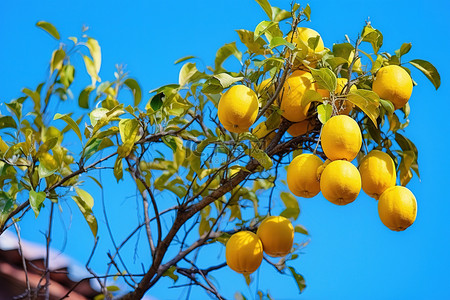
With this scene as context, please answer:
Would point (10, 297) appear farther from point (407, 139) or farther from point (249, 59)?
point (407, 139)

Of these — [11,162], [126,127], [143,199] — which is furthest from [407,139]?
[11,162]

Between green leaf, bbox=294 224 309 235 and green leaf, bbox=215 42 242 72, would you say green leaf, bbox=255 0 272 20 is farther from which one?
green leaf, bbox=294 224 309 235

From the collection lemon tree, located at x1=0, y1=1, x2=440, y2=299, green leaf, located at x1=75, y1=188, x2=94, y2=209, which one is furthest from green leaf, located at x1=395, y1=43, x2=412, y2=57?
green leaf, located at x1=75, y1=188, x2=94, y2=209

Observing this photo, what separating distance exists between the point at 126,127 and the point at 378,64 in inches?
21.7

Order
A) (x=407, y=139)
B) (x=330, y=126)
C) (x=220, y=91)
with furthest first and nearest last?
(x=407, y=139) → (x=220, y=91) → (x=330, y=126)

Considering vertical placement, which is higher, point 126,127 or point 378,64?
point 378,64

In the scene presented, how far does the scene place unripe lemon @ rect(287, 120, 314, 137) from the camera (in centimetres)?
118

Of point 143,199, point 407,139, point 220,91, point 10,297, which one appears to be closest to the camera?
point 220,91

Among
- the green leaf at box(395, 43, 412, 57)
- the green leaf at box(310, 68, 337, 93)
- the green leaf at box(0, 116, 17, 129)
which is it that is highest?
the green leaf at box(395, 43, 412, 57)

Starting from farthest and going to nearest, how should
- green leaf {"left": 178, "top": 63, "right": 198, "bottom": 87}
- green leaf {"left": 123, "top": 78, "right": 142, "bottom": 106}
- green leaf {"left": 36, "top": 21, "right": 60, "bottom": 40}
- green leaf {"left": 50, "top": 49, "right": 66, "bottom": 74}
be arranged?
green leaf {"left": 50, "top": 49, "right": 66, "bottom": 74} → green leaf {"left": 36, "top": 21, "right": 60, "bottom": 40} → green leaf {"left": 123, "top": 78, "right": 142, "bottom": 106} → green leaf {"left": 178, "top": 63, "right": 198, "bottom": 87}

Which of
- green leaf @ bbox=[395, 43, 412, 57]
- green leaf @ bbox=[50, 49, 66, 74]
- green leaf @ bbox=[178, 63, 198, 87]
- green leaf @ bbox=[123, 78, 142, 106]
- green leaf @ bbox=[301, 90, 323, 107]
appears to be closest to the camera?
green leaf @ bbox=[301, 90, 323, 107]

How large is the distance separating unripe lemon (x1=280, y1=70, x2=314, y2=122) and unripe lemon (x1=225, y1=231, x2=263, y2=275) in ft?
0.92

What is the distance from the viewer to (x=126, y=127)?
1.20m

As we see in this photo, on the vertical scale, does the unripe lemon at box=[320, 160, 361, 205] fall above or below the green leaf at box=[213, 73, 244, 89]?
below
